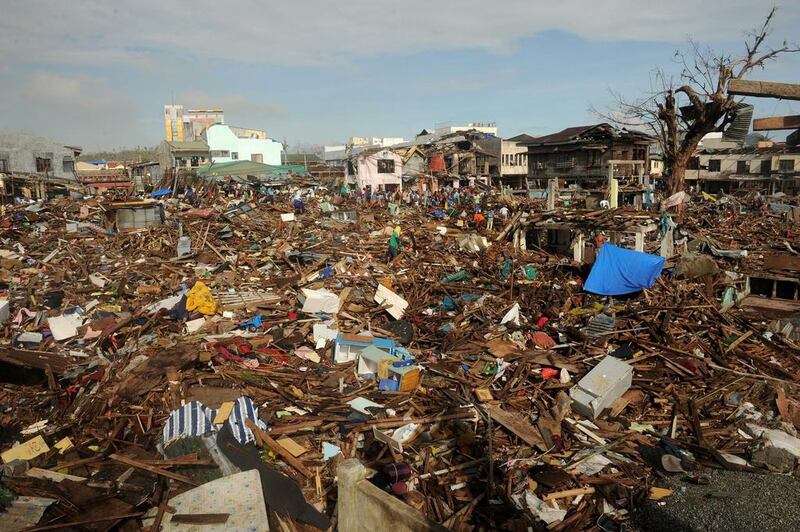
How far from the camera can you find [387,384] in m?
8.72

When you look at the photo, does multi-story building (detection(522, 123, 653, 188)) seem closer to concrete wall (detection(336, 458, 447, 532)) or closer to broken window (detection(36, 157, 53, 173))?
broken window (detection(36, 157, 53, 173))

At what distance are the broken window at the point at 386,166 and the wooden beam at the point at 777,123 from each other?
1656 inches

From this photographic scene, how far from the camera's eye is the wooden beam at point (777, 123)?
2.62 meters

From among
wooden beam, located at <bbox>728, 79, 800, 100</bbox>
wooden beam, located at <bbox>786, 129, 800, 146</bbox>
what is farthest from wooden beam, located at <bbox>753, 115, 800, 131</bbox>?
wooden beam, located at <bbox>728, 79, 800, 100</bbox>

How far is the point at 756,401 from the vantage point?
8.41 meters

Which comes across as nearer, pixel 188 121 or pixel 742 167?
pixel 742 167

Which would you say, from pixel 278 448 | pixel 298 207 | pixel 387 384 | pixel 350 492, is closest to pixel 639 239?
pixel 387 384

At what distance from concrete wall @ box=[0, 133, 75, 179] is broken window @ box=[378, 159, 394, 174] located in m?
23.8

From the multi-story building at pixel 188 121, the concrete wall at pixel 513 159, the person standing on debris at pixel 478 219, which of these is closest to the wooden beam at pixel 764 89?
the person standing on debris at pixel 478 219

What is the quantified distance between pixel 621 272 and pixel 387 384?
7.63 metres

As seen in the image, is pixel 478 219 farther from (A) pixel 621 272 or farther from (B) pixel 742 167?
(B) pixel 742 167

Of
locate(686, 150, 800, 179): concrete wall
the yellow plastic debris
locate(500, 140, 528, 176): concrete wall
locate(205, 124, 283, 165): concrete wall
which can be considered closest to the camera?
the yellow plastic debris

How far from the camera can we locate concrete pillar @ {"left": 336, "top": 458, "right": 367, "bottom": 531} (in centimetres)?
341

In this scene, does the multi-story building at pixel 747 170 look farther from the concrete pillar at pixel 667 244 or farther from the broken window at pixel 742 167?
the concrete pillar at pixel 667 244
